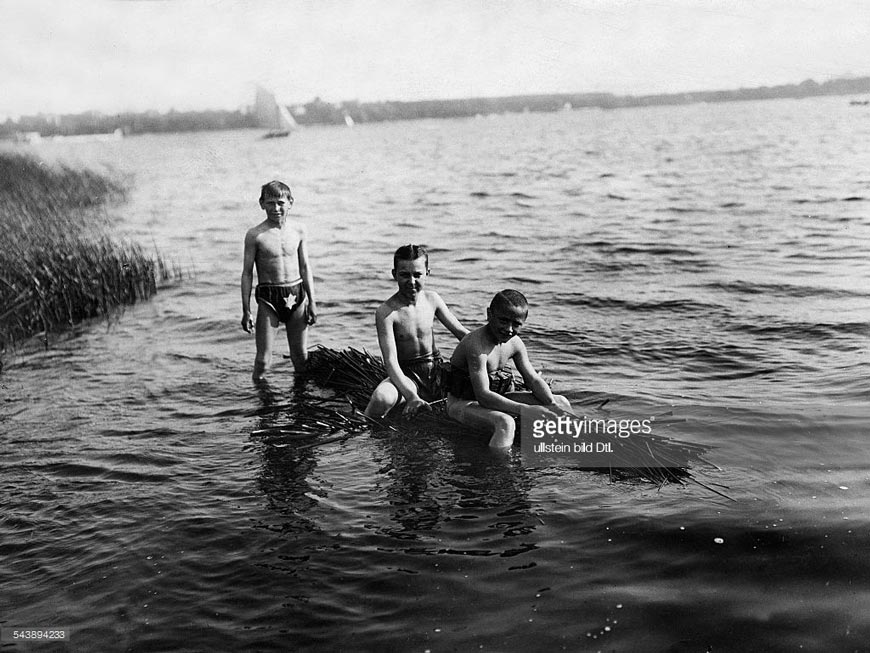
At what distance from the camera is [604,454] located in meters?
6.07

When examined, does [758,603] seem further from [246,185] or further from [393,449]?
[246,185]

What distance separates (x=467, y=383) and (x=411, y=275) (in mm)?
994

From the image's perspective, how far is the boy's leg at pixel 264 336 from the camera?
28.8ft

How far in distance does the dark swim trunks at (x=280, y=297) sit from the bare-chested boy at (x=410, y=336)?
6.52ft

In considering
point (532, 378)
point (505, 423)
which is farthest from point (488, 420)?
point (532, 378)

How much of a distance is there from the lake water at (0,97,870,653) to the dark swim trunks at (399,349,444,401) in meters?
0.48

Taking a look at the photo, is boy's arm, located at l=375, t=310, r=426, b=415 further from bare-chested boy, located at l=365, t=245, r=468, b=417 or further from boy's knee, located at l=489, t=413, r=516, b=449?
boy's knee, located at l=489, t=413, r=516, b=449

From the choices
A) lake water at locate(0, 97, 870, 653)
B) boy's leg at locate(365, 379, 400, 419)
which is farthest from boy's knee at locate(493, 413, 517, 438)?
boy's leg at locate(365, 379, 400, 419)

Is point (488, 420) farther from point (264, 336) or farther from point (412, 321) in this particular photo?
point (264, 336)

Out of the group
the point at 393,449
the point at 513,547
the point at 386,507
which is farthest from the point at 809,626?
the point at 393,449

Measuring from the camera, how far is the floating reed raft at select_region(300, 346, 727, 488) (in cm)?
588

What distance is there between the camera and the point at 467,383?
6555mm

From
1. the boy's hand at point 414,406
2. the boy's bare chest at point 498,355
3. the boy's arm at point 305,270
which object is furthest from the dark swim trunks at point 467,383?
the boy's arm at point 305,270

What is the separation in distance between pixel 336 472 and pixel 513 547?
1.88m
